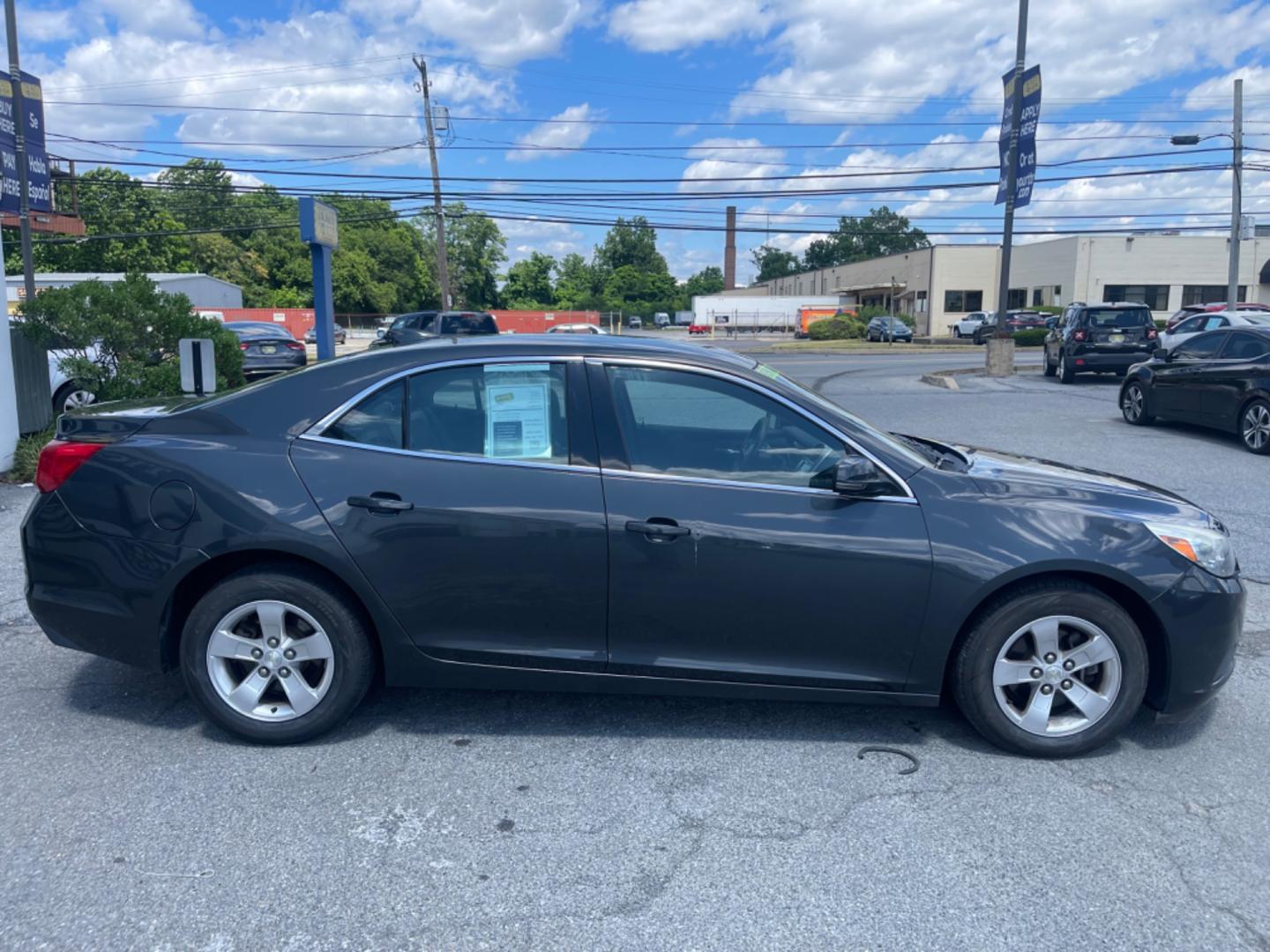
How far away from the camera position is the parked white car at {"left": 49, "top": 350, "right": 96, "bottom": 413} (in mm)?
11703

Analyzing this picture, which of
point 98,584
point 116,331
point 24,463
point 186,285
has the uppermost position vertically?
point 186,285

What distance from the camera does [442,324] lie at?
92.8ft

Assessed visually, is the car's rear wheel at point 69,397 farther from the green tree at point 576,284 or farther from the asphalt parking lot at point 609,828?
the green tree at point 576,284

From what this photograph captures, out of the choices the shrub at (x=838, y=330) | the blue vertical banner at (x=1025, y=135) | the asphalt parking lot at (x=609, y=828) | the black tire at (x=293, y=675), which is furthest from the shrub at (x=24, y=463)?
the shrub at (x=838, y=330)

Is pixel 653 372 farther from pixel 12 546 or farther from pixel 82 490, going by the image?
pixel 12 546

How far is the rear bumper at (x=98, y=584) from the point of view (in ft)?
13.0

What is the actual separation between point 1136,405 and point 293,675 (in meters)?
13.1

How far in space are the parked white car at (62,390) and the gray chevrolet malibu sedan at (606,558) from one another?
856 centimetres

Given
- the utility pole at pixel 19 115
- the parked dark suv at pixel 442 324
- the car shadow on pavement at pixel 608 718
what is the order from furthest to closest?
1. the parked dark suv at pixel 442 324
2. the utility pole at pixel 19 115
3. the car shadow on pavement at pixel 608 718

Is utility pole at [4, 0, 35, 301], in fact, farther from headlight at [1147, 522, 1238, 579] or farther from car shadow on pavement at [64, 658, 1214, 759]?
headlight at [1147, 522, 1238, 579]

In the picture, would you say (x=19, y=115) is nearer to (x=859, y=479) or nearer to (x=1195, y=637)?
(x=859, y=479)

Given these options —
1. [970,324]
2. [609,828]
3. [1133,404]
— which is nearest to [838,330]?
[970,324]

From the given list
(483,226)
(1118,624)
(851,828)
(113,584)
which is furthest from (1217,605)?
(483,226)

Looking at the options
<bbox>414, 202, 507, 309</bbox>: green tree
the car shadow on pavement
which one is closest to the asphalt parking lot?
the car shadow on pavement
